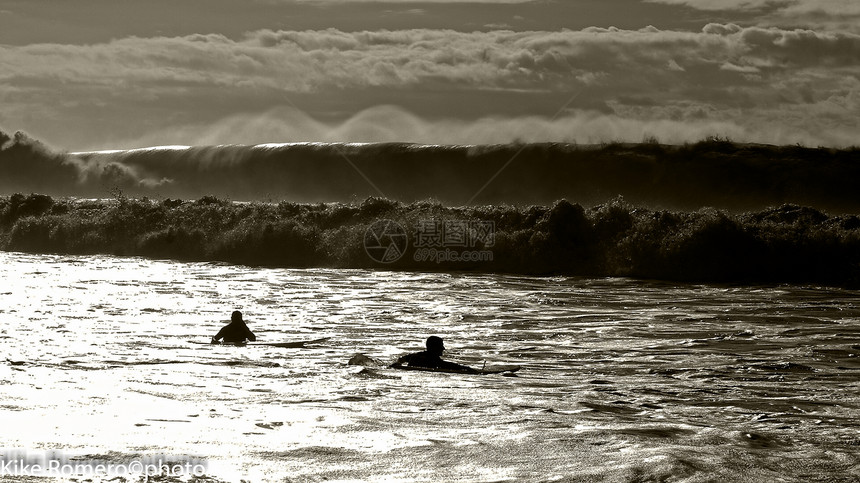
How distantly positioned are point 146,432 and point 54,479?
1.18 meters

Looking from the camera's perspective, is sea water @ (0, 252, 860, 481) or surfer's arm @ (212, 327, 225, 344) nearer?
sea water @ (0, 252, 860, 481)

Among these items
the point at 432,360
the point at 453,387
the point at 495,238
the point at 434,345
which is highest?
the point at 495,238

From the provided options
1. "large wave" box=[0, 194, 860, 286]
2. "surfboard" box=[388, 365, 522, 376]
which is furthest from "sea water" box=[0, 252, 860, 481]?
"large wave" box=[0, 194, 860, 286]

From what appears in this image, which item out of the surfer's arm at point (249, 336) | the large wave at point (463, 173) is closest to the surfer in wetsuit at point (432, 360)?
the surfer's arm at point (249, 336)

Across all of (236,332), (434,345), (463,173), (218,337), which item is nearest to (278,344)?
(236,332)

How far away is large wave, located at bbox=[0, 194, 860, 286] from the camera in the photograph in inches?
819

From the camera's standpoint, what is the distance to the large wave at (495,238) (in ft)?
68.3

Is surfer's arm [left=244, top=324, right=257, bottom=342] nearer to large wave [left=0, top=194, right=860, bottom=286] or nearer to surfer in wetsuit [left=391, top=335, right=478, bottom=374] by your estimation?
surfer in wetsuit [left=391, top=335, right=478, bottom=374]

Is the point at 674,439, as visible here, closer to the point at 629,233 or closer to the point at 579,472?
the point at 579,472

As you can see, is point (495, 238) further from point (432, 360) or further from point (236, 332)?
point (432, 360)

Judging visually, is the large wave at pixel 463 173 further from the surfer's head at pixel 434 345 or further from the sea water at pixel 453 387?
the surfer's head at pixel 434 345

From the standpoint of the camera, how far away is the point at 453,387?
30.2ft

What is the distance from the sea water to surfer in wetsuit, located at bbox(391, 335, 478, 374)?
12.2 inches

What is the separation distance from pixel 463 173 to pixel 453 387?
1202 inches
